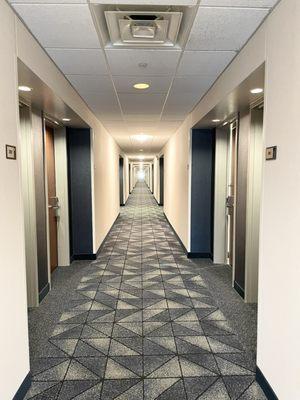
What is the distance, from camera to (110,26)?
6.75 feet

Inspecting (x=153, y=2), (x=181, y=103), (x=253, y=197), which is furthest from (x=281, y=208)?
(x=181, y=103)

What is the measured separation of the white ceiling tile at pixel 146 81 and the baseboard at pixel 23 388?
2.64m

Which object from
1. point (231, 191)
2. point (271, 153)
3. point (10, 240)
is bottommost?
point (10, 240)

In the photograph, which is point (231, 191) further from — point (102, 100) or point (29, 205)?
point (29, 205)

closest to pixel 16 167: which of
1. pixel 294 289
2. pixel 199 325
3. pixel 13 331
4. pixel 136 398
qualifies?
pixel 13 331

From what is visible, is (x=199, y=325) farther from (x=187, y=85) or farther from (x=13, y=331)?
(x=187, y=85)

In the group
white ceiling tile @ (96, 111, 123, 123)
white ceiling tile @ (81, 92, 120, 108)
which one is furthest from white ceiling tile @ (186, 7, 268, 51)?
white ceiling tile @ (96, 111, 123, 123)

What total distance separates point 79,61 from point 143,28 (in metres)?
0.76

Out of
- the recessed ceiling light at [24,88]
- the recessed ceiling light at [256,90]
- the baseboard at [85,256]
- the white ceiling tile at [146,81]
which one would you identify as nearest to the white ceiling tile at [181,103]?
the white ceiling tile at [146,81]

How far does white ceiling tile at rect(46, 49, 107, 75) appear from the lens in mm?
2375

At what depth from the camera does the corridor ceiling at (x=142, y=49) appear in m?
1.77

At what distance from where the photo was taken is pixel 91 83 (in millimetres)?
3184

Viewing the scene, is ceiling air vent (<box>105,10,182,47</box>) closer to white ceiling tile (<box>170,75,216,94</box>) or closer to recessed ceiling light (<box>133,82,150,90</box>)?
white ceiling tile (<box>170,75,216,94</box>)

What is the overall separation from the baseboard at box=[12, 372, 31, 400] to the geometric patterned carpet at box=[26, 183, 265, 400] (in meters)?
0.04
